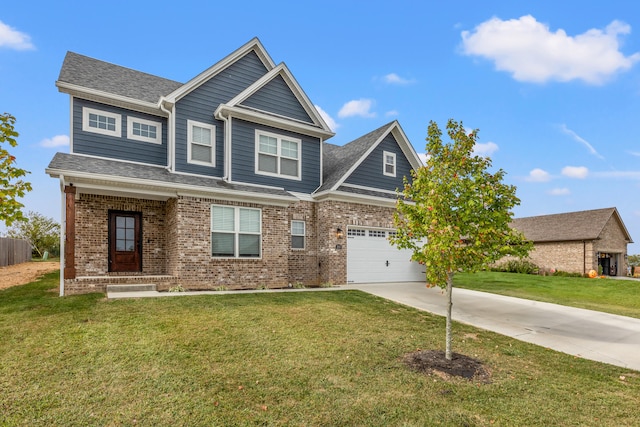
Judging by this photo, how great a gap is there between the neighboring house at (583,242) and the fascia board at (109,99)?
27842 millimetres

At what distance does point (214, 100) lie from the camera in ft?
43.6

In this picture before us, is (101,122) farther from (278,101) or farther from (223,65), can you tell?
(278,101)

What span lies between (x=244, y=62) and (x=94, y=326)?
11566 mm

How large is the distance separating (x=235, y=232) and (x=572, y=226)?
29133mm

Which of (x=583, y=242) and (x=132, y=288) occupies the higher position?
(x=583, y=242)

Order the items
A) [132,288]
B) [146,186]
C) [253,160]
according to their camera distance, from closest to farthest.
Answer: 1. [132,288]
2. [146,186]
3. [253,160]

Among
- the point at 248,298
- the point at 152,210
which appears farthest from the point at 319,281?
the point at 152,210

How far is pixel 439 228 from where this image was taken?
5004 mm

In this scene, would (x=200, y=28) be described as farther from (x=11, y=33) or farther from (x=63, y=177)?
(x=63, y=177)

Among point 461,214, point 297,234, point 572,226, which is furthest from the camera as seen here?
point 572,226

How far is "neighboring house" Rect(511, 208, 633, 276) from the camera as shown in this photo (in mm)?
26438

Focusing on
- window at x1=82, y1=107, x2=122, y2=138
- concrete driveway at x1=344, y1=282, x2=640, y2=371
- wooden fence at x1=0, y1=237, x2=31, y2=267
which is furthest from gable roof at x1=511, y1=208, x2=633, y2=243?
wooden fence at x1=0, y1=237, x2=31, y2=267

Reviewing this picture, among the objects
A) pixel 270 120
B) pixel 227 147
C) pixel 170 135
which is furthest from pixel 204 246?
pixel 270 120

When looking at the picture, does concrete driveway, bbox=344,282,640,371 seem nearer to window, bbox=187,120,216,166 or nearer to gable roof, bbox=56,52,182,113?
window, bbox=187,120,216,166
